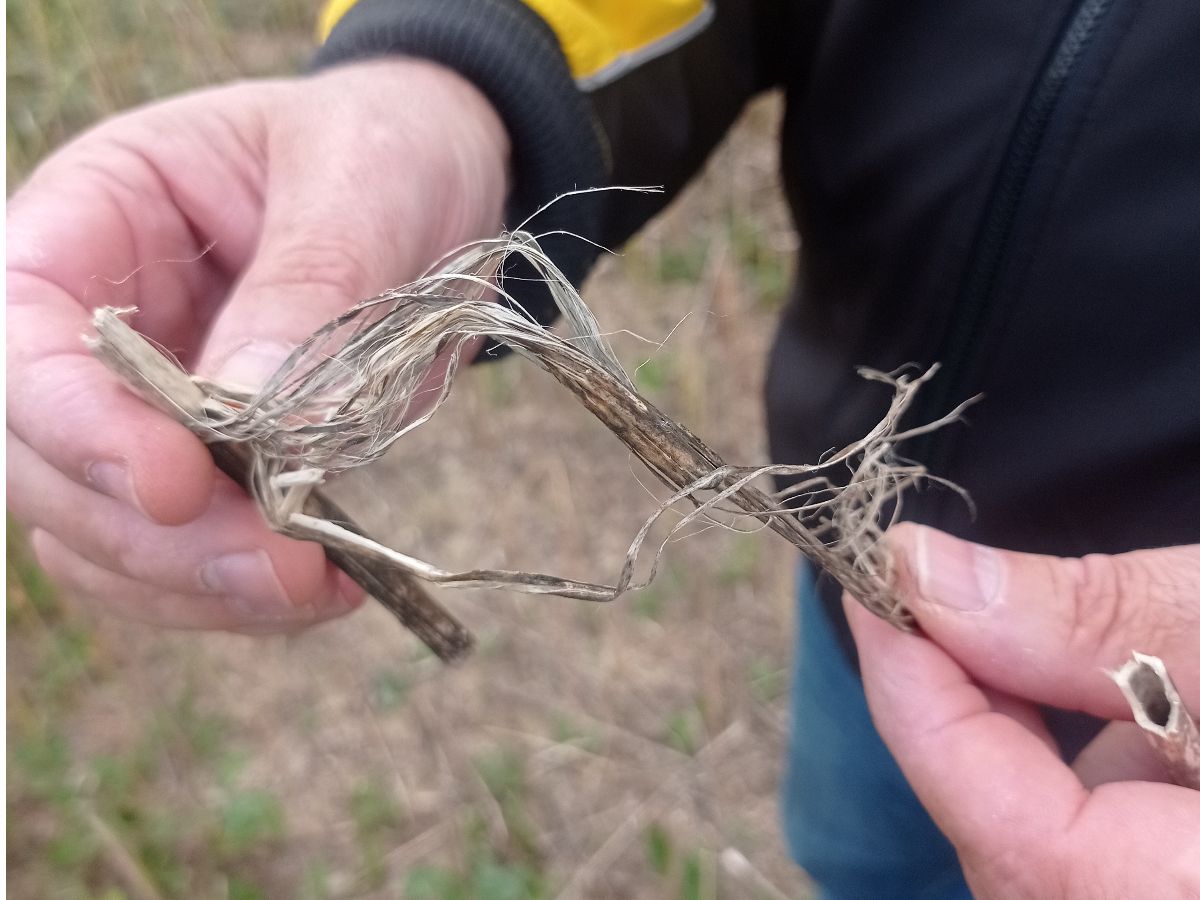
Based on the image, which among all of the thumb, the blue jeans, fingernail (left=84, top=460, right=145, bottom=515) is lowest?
the blue jeans

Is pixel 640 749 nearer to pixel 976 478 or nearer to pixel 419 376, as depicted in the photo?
pixel 976 478

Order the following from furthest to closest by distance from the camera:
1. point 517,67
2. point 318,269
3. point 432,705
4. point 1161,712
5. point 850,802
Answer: point 432,705, point 850,802, point 517,67, point 318,269, point 1161,712

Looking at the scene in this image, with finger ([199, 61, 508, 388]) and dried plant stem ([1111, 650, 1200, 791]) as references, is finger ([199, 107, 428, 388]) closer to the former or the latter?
finger ([199, 61, 508, 388])

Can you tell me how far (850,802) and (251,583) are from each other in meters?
0.66

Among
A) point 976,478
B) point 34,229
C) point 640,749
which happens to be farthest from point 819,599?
point 34,229

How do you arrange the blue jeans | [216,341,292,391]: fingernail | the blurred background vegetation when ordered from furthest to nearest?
the blurred background vegetation
the blue jeans
[216,341,292,391]: fingernail

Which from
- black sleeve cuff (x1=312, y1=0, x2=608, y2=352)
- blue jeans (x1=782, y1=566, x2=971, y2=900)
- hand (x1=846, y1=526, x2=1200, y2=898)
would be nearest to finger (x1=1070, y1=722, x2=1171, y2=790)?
hand (x1=846, y1=526, x2=1200, y2=898)

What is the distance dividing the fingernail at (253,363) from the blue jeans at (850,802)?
58 cm

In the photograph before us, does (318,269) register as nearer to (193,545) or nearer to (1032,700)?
(193,545)

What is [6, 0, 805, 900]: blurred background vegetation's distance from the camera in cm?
115

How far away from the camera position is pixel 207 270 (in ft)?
2.27

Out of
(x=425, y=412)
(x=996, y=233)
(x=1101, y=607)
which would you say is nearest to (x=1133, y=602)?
(x=1101, y=607)

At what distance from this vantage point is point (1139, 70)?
0.49 m

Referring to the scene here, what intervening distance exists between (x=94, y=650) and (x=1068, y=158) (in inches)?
53.9
